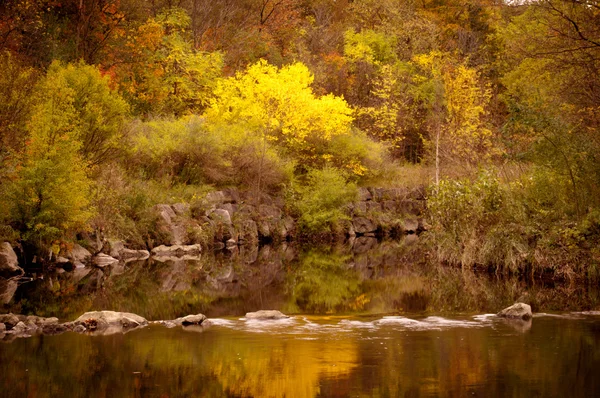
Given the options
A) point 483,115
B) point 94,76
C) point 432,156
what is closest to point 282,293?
point 94,76

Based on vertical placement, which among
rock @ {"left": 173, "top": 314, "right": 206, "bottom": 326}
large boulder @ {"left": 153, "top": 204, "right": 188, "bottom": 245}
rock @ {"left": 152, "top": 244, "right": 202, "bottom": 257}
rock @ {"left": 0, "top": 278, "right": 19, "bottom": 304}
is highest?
large boulder @ {"left": 153, "top": 204, "right": 188, "bottom": 245}

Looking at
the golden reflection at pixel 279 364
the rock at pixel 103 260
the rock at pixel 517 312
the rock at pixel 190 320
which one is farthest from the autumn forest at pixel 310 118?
the golden reflection at pixel 279 364

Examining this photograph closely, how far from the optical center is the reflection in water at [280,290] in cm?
1438

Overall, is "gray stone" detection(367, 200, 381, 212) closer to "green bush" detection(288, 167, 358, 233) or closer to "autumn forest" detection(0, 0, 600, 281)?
"autumn forest" detection(0, 0, 600, 281)

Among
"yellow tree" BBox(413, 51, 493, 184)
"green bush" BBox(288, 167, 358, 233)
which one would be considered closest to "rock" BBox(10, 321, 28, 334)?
"green bush" BBox(288, 167, 358, 233)

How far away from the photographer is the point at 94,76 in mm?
24875

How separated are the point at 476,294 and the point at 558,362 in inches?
261

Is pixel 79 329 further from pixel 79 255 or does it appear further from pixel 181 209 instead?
pixel 181 209

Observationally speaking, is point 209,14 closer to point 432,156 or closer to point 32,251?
point 432,156

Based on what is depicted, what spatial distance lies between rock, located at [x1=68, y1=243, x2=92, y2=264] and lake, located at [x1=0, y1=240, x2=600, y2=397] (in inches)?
55.6

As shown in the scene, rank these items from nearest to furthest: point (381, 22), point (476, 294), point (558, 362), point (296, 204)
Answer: point (558, 362)
point (476, 294)
point (296, 204)
point (381, 22)

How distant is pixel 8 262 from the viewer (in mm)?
18312

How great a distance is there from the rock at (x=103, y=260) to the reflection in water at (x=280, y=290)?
61cm

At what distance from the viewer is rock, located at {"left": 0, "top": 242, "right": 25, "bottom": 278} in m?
18.1
